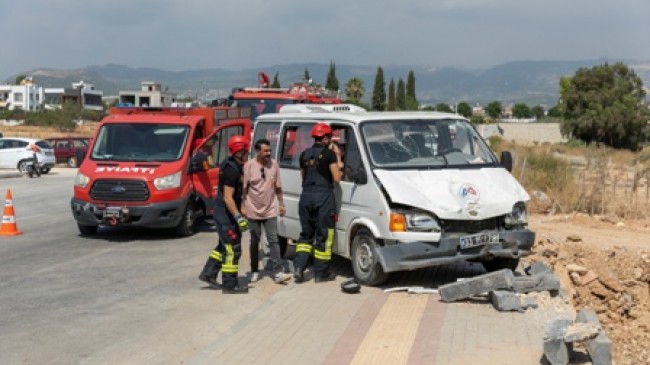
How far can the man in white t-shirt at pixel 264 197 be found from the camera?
9.89 metres

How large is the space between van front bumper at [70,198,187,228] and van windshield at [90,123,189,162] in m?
1.05

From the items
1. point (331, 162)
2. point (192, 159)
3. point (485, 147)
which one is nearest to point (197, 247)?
point (192, 159)

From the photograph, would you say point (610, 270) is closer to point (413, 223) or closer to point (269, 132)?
point (413, 223)

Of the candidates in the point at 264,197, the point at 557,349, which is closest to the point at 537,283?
the point at 557,349

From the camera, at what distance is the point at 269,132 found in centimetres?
1204

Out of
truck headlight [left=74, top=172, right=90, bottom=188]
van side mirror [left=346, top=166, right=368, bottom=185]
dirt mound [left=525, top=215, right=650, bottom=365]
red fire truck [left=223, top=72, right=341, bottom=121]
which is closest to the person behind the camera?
dirt mound [left=525, top=215, right=650, bottom=365]

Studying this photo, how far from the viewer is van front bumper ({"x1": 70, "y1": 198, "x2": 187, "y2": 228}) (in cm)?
1359

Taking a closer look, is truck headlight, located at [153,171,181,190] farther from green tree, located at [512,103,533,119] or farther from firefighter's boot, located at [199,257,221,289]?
green tree, located at [512,103,533,119]

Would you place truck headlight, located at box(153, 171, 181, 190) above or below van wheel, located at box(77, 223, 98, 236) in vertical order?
above

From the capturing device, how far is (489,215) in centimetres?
926

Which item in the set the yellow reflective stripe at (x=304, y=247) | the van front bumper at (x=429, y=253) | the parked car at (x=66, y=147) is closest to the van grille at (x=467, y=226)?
the van front bumper at (x=429, y=253)

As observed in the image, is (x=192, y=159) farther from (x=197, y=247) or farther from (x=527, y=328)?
(x=527, y=328)

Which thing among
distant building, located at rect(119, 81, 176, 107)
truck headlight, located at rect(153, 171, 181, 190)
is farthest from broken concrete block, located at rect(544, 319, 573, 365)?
distant building, located at rect(119, 81, 176, 107)

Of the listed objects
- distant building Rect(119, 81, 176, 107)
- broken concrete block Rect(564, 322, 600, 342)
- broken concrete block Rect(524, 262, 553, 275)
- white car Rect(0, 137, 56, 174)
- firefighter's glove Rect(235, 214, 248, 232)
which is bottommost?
white car Rect(0, 137, 56, 174)
